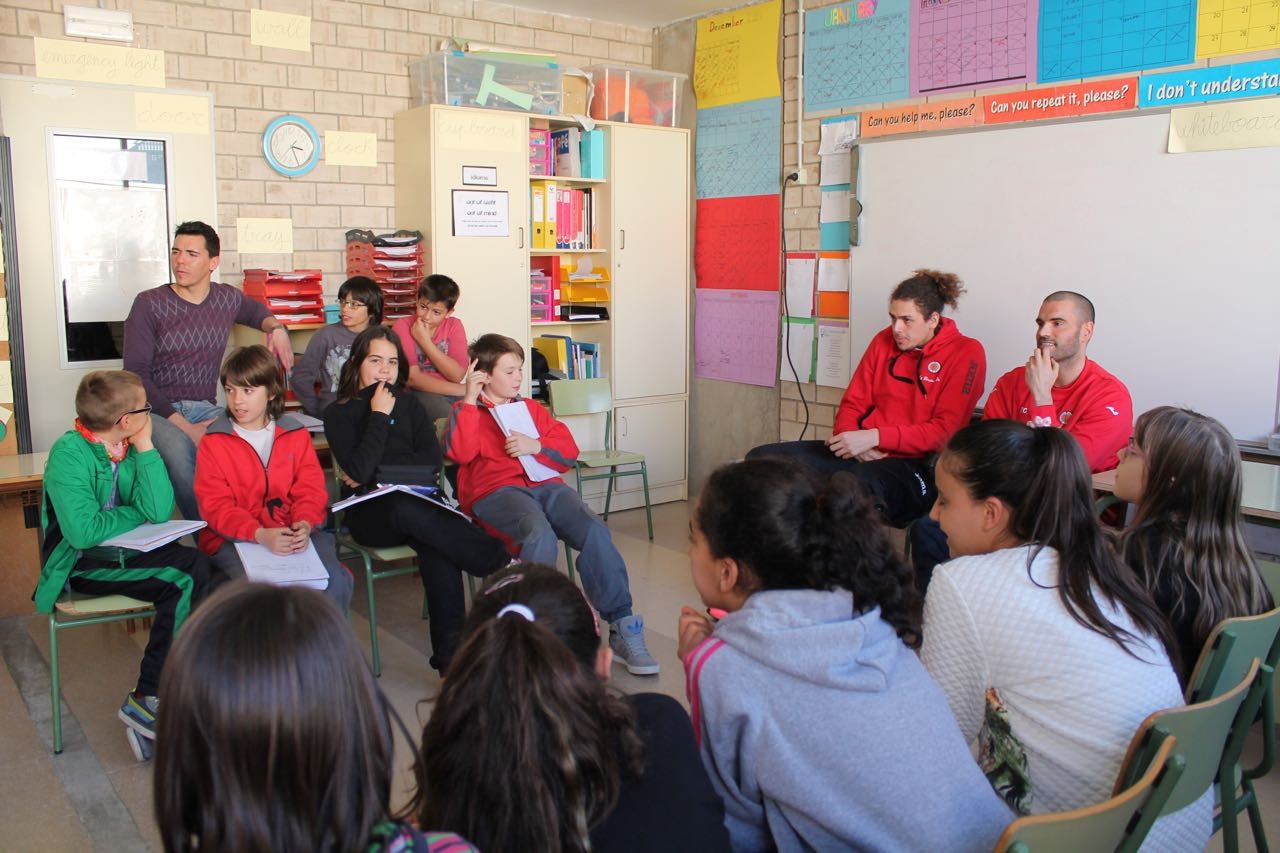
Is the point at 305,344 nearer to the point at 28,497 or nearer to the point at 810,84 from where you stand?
the point at 28,497

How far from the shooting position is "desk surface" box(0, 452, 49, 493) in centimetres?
351

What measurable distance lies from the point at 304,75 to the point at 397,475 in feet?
7.28

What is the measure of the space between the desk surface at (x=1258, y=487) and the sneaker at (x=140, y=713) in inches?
102

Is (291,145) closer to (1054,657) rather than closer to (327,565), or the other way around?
(327,565)

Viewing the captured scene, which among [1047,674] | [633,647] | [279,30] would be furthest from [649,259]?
[1047,674]

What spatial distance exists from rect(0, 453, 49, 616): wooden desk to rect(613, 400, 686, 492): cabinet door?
2.66 m

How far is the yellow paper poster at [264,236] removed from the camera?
15.1 feet

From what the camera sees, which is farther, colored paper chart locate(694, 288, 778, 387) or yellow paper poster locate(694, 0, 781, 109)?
colored paper chart locate(694, 288, 778, 387)

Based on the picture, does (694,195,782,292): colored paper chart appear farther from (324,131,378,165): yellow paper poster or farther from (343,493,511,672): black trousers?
(343,493,511,672): black trousers

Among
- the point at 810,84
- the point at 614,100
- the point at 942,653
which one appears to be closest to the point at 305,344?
the point at 614,100

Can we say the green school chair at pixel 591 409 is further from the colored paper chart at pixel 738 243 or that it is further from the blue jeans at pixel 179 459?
the blue jeans at pixel 179 459

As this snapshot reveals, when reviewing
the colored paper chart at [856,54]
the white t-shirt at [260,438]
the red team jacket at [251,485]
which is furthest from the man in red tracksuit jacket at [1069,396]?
the white t-shirt at [260,438]

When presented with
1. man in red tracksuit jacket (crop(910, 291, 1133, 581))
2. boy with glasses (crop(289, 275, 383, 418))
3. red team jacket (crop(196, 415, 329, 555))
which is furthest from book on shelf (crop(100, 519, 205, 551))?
man in red tracksuit jacket (crop(910, 291, 1133, 581))

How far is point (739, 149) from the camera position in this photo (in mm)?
5426
